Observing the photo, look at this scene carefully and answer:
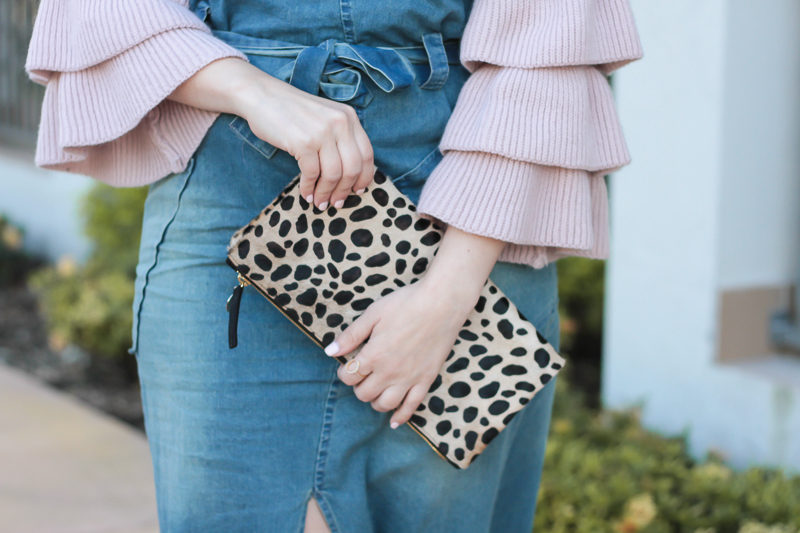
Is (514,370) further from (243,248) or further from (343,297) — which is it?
(243,248)

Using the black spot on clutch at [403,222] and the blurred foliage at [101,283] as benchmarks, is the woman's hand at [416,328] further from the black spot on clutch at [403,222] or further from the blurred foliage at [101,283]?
the blurred foliage at [101,283]

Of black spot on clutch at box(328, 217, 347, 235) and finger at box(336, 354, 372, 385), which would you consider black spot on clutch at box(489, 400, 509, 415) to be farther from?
black spot on clutch at box(328, 217, 347, 235)

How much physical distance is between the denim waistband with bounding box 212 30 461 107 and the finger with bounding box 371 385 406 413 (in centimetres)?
39

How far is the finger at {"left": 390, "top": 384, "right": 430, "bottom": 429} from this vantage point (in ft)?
3.83

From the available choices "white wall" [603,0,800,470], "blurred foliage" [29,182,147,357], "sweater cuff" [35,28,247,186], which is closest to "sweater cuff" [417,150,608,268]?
"sweater cuff" [35,28,247,186]

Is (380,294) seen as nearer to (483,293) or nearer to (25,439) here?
(483,293)

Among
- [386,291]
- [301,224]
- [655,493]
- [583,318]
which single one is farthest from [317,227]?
[583,318]

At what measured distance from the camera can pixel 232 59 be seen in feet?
3.68

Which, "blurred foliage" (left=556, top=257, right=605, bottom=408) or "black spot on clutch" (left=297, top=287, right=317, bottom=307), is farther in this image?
"blurred foliage" (left=556, top=257, right=605, bottom=408)

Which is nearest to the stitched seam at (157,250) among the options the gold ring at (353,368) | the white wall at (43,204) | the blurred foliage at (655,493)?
the gold ring at (353,368)

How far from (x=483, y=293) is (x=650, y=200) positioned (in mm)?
1935

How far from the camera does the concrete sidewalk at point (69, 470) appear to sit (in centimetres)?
294

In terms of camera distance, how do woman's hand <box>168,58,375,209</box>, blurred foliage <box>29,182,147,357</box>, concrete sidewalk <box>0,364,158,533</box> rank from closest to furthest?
woman's hand <box>168,58,375,209</box>
concrete sidewalk <box>0,364,158,533</box>
blurred foliage <box>29,182,147,357</box>

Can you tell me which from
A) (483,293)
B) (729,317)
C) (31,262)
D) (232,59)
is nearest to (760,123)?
(729,317)
